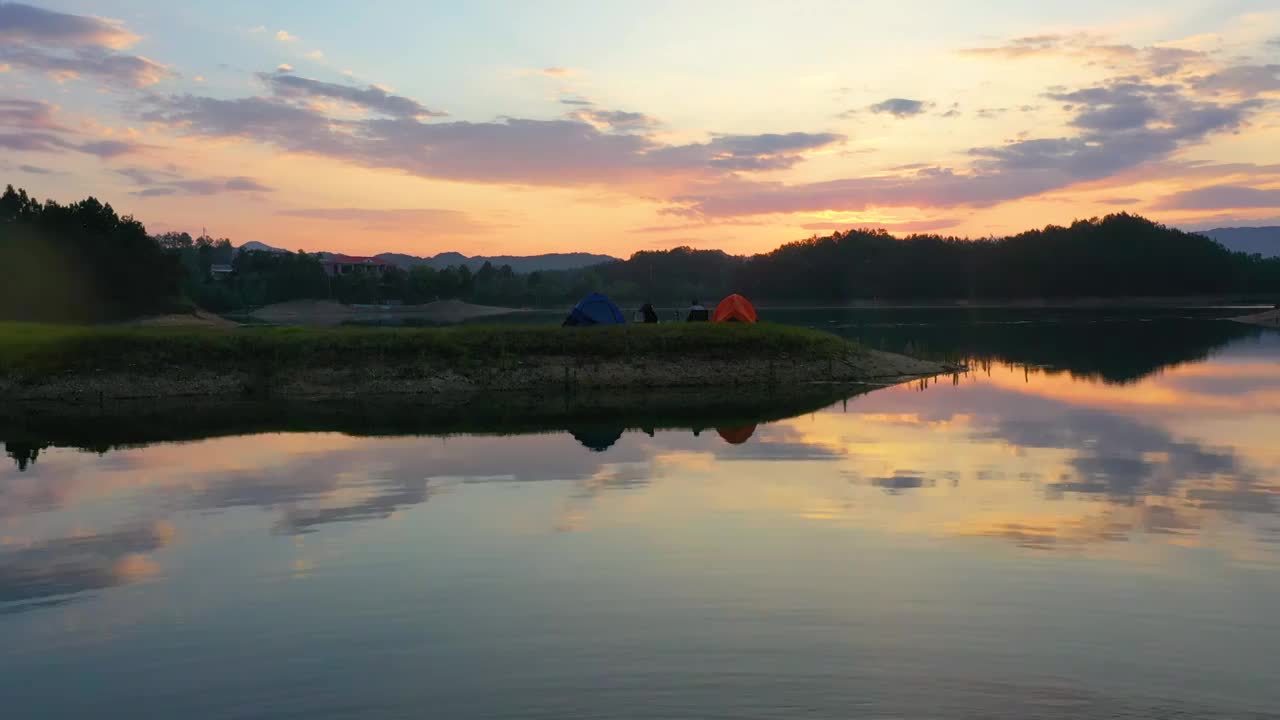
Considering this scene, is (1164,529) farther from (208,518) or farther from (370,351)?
(370,351)

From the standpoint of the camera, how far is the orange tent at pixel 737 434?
31739mm

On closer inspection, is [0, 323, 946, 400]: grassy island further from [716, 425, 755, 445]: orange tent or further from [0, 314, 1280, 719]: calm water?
[0, 314, 1280, 719]: calm water

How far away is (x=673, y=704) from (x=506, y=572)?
597cm

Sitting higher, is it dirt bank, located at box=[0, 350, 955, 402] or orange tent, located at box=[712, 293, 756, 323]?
orange tent, located at box=[712, 293, 756, 323]

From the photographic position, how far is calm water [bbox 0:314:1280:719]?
11594mm

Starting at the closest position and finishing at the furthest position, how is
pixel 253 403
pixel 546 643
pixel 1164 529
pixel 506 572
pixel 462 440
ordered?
1. pixel 546 643
2. pixel 506 572
3. pixel 1164 529
4. pixel 462 440
5. pixel 253 403

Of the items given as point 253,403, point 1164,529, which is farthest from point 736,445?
point 253,403

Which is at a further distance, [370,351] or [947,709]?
[370,351]

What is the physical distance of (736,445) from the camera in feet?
101

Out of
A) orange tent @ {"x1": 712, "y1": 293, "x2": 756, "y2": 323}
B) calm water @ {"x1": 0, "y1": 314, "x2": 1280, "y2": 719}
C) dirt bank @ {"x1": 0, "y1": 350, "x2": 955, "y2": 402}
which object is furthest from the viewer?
orange tent @ {"x1": 712, "y1": 293, "x2": 756, "y2": 323}

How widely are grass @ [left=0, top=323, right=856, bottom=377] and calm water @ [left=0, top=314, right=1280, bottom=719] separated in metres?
15.9

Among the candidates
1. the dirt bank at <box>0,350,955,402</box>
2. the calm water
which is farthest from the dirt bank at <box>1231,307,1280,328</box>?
the calm water

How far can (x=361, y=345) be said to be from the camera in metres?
49.6

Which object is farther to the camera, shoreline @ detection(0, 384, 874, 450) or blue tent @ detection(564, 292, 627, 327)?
blue tent @ detection(564, 292, 627, 327)
